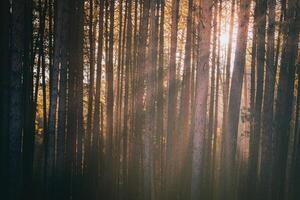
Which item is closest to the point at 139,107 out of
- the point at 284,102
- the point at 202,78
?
the point at 202,78

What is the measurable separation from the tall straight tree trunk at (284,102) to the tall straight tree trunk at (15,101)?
639cm

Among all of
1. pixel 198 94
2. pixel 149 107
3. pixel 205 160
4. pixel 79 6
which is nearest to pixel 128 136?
pixel 149 107

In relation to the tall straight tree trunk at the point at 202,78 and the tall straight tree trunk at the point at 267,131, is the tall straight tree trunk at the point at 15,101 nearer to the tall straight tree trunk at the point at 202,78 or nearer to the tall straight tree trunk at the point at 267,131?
the tall straight tree trunk at the point at 202,78

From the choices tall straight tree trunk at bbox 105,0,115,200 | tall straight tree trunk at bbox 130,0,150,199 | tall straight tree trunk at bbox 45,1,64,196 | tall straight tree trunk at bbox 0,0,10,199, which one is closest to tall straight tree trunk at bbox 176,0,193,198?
tall straight tree trunk at bbox 130,0,150,199

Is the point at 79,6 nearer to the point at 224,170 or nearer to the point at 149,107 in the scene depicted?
the point at 149,107

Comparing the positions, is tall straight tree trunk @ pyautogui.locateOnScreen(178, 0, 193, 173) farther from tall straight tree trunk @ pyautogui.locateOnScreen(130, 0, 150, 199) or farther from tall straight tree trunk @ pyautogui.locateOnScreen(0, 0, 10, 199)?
tall straight tree trunk @ pyautogui.locateOnScreen(0, 0, 10, 199)

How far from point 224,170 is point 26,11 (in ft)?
22.0

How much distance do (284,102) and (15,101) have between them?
6.76 meters

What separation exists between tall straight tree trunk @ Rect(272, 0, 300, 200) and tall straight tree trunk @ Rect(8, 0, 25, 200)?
252 inches

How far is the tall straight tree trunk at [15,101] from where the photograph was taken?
7.95 metres

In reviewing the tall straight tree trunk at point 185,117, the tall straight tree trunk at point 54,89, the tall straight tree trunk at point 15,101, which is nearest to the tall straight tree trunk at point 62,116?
the tall straight tree trunk at point 54,89

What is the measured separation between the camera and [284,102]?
9.61 m

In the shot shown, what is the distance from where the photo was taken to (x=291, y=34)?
960 cm

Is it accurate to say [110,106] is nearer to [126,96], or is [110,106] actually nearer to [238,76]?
[126,96]
